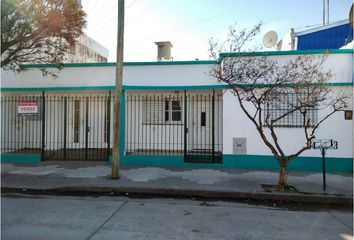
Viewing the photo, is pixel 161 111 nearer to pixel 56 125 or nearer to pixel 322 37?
pixel 56 125

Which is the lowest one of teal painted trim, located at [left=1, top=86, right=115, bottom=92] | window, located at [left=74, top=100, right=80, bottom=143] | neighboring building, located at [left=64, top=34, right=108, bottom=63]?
window, located at [left=74, top=100, right=80, bottom=143]

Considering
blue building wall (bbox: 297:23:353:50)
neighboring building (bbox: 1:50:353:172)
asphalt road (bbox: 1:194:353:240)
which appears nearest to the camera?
asphalt road (bbox: 1:194:353:240)

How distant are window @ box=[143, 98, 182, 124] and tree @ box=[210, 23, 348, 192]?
356cm

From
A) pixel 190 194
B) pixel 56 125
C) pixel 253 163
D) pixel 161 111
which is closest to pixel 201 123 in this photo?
pixel 161 111

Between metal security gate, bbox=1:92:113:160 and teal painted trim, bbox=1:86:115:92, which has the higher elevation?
teal painted trim, bbox=1:86:115:92

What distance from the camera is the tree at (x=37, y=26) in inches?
328

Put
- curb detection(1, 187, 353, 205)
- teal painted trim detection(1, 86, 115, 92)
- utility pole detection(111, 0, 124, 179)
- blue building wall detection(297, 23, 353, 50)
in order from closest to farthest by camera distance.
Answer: curb detection(1, 187, 353, 205) < utility pole detection(111, 0, 124, 179) < teal painted trim detection(1, 86, 115, 92) < blue building wall detection(297, 23, 353, 50)

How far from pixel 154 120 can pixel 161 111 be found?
495 millimetres

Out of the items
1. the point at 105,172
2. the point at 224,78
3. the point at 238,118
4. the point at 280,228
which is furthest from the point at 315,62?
the point at 105,172

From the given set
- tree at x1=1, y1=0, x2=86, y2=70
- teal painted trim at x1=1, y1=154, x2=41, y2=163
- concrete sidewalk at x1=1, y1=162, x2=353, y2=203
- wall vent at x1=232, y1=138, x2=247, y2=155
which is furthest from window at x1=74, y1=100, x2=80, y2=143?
wall vent at x1=232, y1=138, x2=247, y2=155

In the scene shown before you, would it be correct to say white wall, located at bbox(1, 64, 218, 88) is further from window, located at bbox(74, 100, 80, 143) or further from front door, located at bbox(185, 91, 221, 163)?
window, located at bbox(74, 100, 80, 143)

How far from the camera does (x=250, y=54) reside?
9.59 meters

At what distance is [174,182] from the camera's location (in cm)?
840

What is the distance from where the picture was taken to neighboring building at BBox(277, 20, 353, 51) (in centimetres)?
1530
